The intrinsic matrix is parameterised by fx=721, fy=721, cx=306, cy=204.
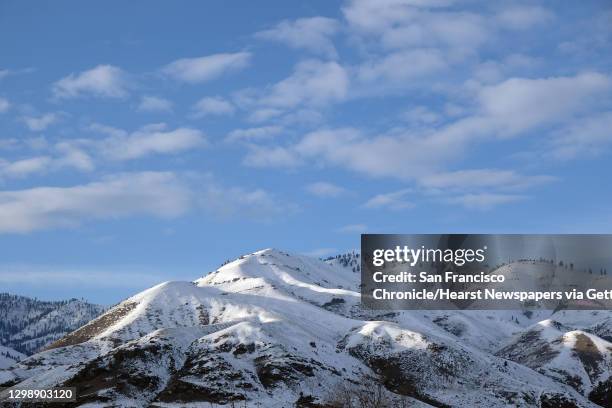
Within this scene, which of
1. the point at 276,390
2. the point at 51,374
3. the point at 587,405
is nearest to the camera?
the point at 276,390

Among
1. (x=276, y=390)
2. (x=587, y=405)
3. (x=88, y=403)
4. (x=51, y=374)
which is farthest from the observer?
(x=587, y=405)

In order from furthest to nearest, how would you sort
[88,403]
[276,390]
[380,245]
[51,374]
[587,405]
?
[587,405], [51,374], [276,390], [88,403], [380,245]

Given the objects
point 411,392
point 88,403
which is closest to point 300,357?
point 411,392

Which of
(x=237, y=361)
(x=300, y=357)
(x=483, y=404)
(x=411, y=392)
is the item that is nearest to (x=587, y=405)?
(x=483, y=404)

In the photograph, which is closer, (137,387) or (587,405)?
(137,387)

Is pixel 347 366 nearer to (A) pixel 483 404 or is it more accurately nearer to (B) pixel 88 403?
(A) pixel 483 404

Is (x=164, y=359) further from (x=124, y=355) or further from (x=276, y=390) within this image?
(x=276, y=390)

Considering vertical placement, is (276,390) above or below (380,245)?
below

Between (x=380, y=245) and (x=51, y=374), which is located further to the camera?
(x=51, y=374)

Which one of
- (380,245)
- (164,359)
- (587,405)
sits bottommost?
(587,405)

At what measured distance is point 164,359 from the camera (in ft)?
593

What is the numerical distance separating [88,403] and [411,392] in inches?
3216

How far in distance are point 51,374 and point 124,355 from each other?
18.0m

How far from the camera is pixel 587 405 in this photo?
618 ft
